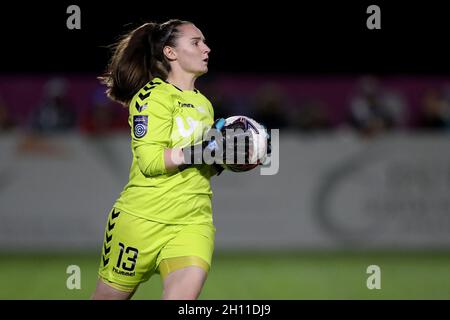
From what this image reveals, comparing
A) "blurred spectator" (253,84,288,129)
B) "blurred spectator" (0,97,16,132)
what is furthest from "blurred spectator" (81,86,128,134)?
"blurred spectator" (253,84,288,129)

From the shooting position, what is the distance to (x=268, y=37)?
15.1 m

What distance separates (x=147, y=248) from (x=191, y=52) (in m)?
1.28

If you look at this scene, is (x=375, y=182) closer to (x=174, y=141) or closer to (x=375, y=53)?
(x=375, y=53)

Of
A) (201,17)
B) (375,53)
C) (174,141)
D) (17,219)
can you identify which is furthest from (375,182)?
(174,141)

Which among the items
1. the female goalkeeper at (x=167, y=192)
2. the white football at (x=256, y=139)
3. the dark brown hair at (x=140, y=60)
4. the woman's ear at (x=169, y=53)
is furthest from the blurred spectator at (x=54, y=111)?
the white football at (x=256, y=139)

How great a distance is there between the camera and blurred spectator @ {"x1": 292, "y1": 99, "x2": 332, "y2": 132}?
13438mm

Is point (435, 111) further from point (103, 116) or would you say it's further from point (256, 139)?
point (256, 139)

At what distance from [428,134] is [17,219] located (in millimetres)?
6150

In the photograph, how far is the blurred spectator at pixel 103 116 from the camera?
1315 centimetres

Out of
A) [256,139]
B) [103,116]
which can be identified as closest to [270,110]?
[103,116]

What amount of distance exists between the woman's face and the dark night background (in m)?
8.30

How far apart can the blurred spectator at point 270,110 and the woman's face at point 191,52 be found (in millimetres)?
7579
